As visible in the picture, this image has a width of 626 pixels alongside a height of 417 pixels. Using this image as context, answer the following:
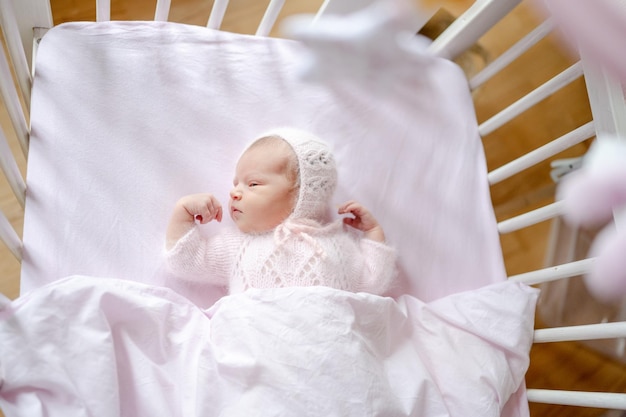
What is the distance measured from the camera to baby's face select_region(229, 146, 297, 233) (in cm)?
84

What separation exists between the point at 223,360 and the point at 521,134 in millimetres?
919

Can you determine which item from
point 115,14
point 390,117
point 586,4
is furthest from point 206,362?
point 115,14

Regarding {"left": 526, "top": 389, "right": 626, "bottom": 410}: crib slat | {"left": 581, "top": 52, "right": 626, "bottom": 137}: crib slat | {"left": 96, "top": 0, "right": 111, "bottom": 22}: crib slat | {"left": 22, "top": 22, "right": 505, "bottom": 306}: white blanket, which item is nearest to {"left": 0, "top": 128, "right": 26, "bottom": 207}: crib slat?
{"left": 22, "top": 22, "right": 505, "bottom": 306}: white blanket

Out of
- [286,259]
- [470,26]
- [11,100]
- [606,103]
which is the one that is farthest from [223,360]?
[470,26]

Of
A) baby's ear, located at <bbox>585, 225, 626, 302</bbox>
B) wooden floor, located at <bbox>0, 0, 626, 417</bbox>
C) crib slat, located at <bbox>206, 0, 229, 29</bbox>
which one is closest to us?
baby's ear, located at <bbox>585, 225, 626, 302</bbox>

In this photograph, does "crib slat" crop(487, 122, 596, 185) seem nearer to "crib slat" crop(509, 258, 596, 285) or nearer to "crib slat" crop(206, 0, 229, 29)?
"crib slat" crop(509, 258, 596, 285)

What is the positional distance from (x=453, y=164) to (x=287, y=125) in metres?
0.30

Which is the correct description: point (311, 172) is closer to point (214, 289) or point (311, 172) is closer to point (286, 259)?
point (286, 259)

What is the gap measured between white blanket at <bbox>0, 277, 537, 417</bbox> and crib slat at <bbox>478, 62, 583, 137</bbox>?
1.24 feet

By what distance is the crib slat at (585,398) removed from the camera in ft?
2.44

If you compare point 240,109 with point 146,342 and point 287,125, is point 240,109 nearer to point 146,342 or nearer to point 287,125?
point 287,125

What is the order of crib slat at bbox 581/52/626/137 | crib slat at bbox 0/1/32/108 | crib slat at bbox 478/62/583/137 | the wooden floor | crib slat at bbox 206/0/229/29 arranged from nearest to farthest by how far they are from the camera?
crib slat at bbox 581/52/626/137, crib slat at bbox 0/1/32/108, crib slat at bbox 478/62/583/137, crib slat at bbox 206/0/229/29, the wooden floor

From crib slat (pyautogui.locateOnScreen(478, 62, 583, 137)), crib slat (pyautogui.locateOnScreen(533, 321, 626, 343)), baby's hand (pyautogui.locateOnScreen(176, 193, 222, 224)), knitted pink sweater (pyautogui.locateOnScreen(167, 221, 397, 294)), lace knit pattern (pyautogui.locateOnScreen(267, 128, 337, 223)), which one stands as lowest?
crib slat (pyautogui.locateOnScreen(533, 321, 626, 343))

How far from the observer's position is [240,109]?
998 mm
